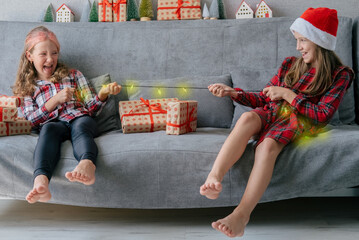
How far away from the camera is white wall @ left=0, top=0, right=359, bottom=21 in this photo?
269 centimetres

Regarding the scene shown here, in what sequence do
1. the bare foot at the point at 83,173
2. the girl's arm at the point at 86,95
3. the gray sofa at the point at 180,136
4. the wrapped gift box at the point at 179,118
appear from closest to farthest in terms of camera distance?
the bare foot at the point at 83,173 < the gray sofa at the point at 180,136 < the wrapped gift box at the point at 179,118 < the girl's arm at the point at 86,95

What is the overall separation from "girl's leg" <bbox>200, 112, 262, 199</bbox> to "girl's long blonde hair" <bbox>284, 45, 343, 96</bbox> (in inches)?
11.8

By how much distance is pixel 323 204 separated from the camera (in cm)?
223

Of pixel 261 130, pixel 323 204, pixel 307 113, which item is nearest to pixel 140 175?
pixel 261 130

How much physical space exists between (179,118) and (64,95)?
0.56 m

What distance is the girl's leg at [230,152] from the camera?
1610 mm

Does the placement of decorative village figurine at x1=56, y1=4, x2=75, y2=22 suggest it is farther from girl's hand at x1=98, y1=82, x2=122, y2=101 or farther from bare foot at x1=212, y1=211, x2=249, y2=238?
bare foot at x1=212, y1=211, x2=249, y2=238

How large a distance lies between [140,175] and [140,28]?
1041 mm

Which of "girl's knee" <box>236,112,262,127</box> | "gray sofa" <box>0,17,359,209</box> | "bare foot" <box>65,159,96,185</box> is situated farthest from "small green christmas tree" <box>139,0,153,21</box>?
"bare foot" <box>65,159,96,185</box>

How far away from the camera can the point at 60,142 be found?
6.22 feet

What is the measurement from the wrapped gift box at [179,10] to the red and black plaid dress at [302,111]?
0.89m

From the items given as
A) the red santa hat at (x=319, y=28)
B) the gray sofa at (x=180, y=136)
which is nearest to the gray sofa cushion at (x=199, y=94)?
the gray sofa at (x=180, y=136)

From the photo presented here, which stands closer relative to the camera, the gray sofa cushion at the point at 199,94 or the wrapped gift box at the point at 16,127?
the wrapped gift box at the point at 16,127

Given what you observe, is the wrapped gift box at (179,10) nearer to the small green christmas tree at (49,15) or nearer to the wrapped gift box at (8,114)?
the small green christmas tree at (49,15)
